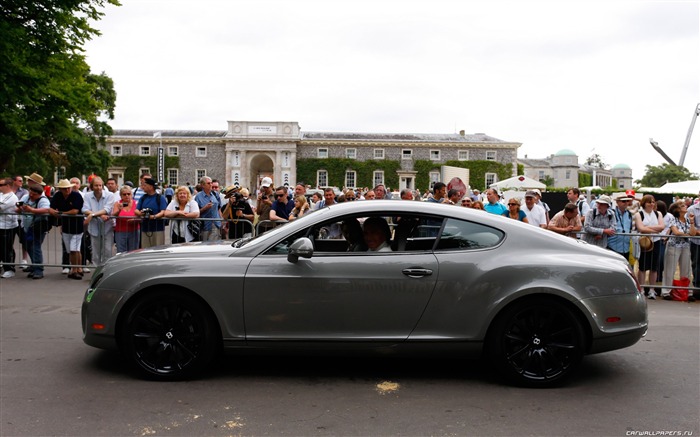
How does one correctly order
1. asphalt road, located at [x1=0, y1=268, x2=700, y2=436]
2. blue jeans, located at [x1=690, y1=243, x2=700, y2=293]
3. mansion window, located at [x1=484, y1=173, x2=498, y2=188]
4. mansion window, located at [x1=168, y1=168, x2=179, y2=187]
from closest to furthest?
asphalt road, located at [x1=0, y1=268, x2=700, y2=436] → blue jeans, located at [x1=690, y1=243, x2=700, y2=293] → mansion window, located at [x1=168, y1=168, x2=179, y2=187] → mansion window, located at [x1=484, y1=173, x2=498, y2=188]

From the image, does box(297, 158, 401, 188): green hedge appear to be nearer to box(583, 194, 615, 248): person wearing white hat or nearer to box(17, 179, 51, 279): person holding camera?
box(17, 179, 51, 279): person holding camera

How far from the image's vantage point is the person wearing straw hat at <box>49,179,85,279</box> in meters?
9.91

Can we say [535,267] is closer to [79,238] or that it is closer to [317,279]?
[317,279]

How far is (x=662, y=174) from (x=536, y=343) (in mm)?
113073

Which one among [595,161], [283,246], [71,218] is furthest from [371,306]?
[595,161]

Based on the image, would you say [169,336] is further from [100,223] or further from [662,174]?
[662,174]

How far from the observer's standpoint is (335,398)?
14.0ft

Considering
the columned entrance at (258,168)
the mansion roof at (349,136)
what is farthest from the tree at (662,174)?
the columned entrance at (258,168)

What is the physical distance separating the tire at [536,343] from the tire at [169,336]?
2.47 metres

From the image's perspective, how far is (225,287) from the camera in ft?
14.8

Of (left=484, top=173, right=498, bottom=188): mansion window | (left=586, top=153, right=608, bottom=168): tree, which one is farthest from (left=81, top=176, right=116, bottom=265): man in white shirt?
(left=586, top=153, right=608, bottom=168): tree

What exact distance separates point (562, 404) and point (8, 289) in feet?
28.4

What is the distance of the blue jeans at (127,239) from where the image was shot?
391 inches

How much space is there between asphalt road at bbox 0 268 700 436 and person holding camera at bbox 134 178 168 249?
13.5 ft
